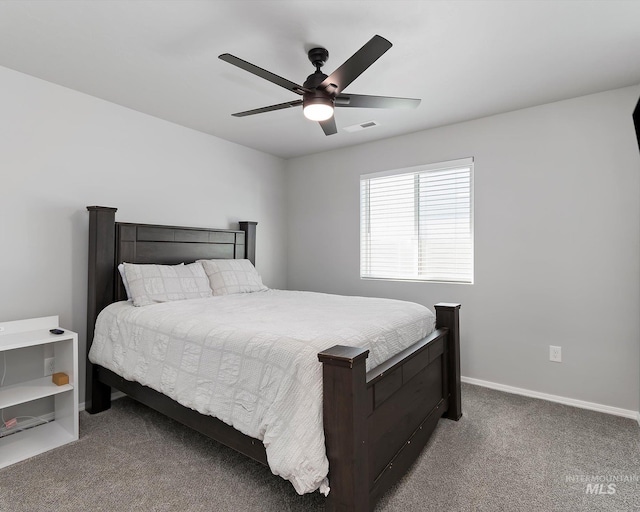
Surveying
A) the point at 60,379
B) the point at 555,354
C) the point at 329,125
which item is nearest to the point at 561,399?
the point at 555,354

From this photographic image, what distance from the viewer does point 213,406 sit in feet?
6.02

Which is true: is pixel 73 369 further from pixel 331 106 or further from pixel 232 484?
pixel 331 106

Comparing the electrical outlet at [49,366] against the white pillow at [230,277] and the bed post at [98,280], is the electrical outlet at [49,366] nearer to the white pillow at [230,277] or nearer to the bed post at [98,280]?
the bed post at [98,280]

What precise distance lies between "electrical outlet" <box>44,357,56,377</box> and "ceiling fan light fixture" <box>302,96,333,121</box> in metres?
2.50

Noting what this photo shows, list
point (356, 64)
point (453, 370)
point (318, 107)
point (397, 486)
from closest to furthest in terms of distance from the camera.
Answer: point (356, 64) → point (397, 486) → point (318, 107) → point (453, 370)

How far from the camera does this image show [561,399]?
2.98 m

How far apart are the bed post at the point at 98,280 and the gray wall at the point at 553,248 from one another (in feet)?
8.91

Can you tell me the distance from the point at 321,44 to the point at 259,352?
179cm

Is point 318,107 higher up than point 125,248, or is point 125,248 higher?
point 318,107

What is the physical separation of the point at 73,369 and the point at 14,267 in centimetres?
83

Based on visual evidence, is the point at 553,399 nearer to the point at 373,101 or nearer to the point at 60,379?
the point at 373,101

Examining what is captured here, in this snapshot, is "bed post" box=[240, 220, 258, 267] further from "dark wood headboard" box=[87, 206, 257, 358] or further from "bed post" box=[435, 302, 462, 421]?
"bed post" box=[435, 302, 462, 421]

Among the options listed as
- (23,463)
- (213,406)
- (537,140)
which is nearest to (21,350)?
(23,463)

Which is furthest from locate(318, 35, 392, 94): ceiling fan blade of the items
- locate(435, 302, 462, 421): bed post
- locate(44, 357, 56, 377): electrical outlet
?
locate(44, 357, 56, 377): electrical outlet
